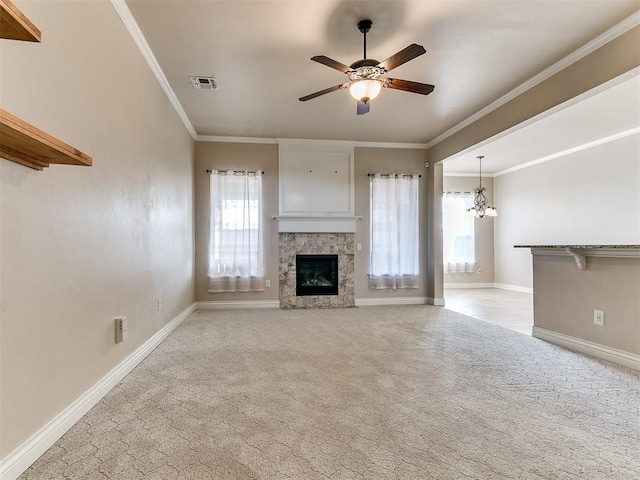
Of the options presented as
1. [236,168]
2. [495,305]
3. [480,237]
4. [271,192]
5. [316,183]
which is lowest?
[495,305]

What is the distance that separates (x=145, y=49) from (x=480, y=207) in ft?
23.3

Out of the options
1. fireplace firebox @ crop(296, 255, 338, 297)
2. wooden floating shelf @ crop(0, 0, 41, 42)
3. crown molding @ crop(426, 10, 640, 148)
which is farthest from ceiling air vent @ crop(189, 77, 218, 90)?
crown molding @ crop(426, 10, 640, 148)

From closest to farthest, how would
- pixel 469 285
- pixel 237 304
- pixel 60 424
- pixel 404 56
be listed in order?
pixel 60 424
pixel 404 56
pixel 237 304
pixel 469 285

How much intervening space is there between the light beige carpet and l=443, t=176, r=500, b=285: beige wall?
5178 mm

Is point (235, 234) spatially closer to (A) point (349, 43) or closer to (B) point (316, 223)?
(B) point (316, 223)

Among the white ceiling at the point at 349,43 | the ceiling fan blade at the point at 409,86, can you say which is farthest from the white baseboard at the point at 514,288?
the ceiling fan blade at the point at 409,86

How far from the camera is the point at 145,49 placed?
2.95m

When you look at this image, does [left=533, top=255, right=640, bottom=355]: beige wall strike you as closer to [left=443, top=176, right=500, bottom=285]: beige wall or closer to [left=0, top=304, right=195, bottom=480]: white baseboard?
[left=0, top=304, right=195, bottom=480]: white baseboard

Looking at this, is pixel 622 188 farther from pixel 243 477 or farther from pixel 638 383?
pixel 243 477

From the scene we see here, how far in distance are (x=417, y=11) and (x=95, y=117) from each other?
8.11ft

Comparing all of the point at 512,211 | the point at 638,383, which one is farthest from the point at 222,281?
the point at 512,211

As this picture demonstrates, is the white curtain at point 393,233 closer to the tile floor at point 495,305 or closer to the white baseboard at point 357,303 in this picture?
the white baseboard at point 357,303

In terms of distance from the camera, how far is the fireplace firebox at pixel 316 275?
5730 millimetres

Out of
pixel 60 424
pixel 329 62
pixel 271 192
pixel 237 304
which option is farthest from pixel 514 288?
pixel 60 424
